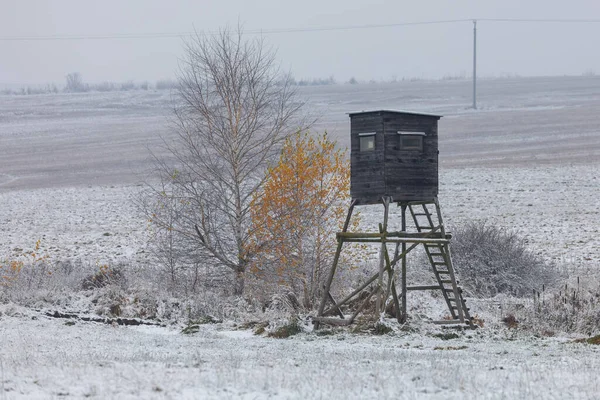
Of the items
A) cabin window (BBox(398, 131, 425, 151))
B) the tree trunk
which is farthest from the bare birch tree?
cabin window (BBox(398, 131, 425, 151))

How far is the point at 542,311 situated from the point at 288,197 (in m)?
7.80

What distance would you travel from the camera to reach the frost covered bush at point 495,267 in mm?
24078

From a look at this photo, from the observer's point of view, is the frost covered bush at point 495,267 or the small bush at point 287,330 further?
the frost covered bush at point 495,267

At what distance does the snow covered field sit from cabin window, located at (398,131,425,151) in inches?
188

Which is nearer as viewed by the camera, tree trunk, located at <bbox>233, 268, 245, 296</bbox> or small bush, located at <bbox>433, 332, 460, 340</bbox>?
small bush, located at <bbox>433, 332, 460, 340</bbox>

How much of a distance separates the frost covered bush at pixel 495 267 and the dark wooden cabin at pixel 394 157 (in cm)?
510

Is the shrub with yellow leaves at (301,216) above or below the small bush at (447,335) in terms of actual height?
above

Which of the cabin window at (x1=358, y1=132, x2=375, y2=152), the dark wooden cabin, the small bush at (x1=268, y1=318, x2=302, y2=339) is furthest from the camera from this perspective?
the cabin window at (x1=358, y1=132, x2=375, y2=152)

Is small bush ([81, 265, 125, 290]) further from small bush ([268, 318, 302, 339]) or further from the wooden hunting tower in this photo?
the wooden hunting tower

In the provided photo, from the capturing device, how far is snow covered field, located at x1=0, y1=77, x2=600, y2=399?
10883mm

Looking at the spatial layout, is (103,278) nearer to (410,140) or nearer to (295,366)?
(410,140)

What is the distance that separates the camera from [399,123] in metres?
20.2

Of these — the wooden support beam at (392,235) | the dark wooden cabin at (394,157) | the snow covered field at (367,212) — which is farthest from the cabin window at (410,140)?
the snow covered field at (367,212)

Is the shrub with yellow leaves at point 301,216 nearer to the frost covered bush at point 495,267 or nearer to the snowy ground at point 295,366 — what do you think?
the frost covered bush at point 495,267
